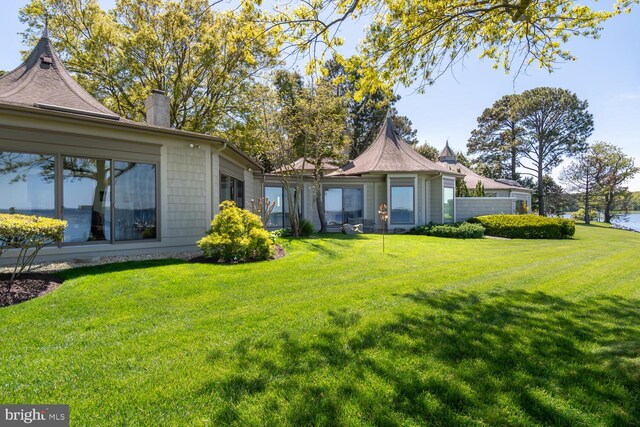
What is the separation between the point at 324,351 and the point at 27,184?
751cm

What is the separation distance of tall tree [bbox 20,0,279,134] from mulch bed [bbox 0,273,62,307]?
12.9 m

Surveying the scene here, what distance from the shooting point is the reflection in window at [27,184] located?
21.5 feet

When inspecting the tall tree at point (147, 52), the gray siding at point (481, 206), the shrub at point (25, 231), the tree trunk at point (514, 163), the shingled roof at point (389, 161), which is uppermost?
the tall tree at point (147, 52)

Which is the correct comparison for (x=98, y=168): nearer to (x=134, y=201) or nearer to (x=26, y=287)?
(x=134, y=201)

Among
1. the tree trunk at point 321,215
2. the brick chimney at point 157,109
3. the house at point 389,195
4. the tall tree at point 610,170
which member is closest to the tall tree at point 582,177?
the tall tree at point 610,170

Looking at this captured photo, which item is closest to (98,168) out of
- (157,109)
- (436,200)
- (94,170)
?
(94,170)

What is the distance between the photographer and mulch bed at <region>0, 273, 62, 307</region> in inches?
170

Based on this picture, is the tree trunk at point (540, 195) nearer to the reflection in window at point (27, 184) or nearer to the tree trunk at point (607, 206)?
the tree trunk at point (607, 206)

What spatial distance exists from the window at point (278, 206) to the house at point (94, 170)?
20.5 feet

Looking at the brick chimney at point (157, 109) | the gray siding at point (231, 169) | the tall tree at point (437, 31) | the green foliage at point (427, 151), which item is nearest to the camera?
the tall tree at point (437, 31)

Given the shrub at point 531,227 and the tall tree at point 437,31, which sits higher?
the tall tree at point 437,31

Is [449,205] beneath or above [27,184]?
beneath

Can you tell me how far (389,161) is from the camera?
54.4 ft

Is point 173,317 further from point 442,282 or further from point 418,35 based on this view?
point 418,35
